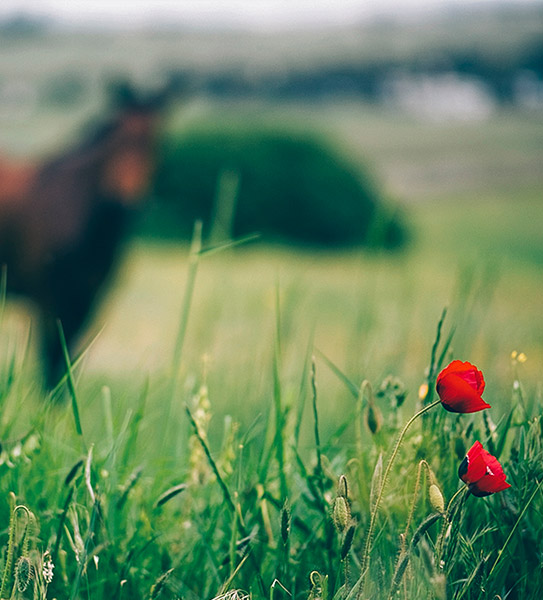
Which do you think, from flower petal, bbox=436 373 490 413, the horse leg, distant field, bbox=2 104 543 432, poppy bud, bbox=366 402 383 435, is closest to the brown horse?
the horse leg

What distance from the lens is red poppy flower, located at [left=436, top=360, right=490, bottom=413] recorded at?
14.2 inches

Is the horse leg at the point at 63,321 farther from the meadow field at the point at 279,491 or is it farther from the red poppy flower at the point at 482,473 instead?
the red poppy flower at the point at 482,473

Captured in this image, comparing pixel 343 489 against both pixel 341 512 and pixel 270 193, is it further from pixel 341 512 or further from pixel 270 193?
pixel 270 193

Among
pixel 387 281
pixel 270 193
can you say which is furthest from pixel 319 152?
pixel 387 281

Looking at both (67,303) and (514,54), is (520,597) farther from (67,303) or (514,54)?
(514,54)

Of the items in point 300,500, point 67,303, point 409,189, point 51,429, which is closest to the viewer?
point 300,500

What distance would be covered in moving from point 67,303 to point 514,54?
2.84 m

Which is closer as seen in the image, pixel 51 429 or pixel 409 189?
pixel 51 429

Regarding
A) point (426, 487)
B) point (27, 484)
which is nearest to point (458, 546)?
point (426, 487)

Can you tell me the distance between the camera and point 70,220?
2037 millimetres

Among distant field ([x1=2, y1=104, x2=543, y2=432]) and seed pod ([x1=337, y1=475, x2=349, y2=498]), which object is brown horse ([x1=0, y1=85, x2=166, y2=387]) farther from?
seed pod ([x1=337, y1=475, x2=349, y2=498])

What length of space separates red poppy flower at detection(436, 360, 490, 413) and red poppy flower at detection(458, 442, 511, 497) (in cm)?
2

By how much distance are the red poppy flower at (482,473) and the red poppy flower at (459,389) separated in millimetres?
22

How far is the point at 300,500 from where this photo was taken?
1.81ft
